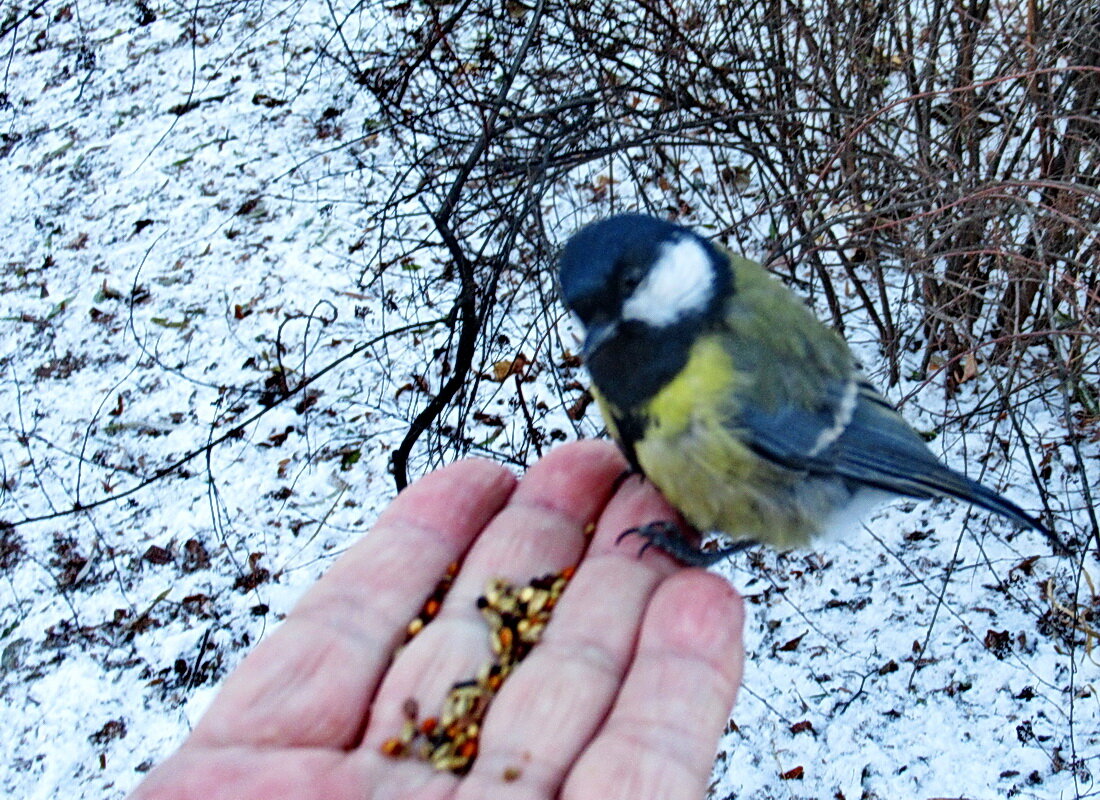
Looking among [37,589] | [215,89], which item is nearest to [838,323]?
[37,589]

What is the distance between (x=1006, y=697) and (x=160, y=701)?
2904 millimetres

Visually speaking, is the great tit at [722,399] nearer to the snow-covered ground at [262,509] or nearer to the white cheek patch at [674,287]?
the white cheek patch at [674,287]

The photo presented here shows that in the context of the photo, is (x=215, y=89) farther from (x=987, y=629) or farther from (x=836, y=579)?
(x=987, y=629)

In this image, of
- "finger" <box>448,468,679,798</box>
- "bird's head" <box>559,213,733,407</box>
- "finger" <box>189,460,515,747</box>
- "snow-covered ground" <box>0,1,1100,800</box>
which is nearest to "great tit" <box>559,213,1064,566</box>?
"bird's head" <box>559,213,733,407</box>

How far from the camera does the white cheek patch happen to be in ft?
6.10

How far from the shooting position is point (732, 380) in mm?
1911

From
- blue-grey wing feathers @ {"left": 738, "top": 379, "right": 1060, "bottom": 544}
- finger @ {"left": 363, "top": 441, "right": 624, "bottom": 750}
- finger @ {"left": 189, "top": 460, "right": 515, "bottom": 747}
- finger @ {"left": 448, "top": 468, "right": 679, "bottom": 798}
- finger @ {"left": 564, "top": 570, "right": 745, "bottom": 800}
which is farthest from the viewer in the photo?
blue-grey wing feathers @ {"left": 738, "top": 379, "right": 1060, "bottom": 544}

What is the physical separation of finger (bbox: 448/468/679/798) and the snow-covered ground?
3.84 ft

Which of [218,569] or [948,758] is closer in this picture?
[948,758]

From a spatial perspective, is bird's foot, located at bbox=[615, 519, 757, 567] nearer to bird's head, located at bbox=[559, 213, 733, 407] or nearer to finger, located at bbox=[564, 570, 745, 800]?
finger, located at bbox=[564, 570, 745, 800]

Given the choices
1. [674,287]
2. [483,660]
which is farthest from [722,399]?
[483,660]

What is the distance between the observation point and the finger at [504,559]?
1848mm

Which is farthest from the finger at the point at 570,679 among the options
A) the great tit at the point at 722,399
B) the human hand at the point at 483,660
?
the great tit at the point at 722,399

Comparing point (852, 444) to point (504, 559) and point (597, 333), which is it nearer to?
point (597, 333)
